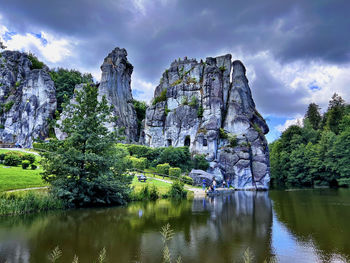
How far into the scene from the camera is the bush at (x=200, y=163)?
41469 mm

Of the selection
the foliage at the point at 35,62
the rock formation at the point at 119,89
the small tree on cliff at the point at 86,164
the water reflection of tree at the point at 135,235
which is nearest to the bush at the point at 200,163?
the rock formation at the point at 119,89

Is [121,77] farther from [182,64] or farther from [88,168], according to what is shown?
[88,168]

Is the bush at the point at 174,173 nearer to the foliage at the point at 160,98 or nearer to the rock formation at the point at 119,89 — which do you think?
the rock formation at the point at 119,89

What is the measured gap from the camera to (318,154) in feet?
152

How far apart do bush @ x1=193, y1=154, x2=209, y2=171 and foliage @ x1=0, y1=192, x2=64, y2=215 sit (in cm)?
2823

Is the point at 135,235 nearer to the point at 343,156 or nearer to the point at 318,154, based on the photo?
the point at 343,156

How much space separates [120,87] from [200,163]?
95.2ft

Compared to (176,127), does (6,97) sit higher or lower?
higher

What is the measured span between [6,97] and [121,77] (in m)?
29.7

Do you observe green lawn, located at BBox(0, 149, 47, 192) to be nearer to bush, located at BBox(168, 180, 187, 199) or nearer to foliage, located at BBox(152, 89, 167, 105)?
bush, located at BBox(168, 180, 187, 199)

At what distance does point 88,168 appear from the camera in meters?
16.7

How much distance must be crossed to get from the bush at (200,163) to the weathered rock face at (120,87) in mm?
17763

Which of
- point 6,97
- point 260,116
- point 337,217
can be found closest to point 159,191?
point 337,217

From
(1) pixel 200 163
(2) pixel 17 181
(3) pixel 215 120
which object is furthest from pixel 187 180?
(2) pixel 17 181
